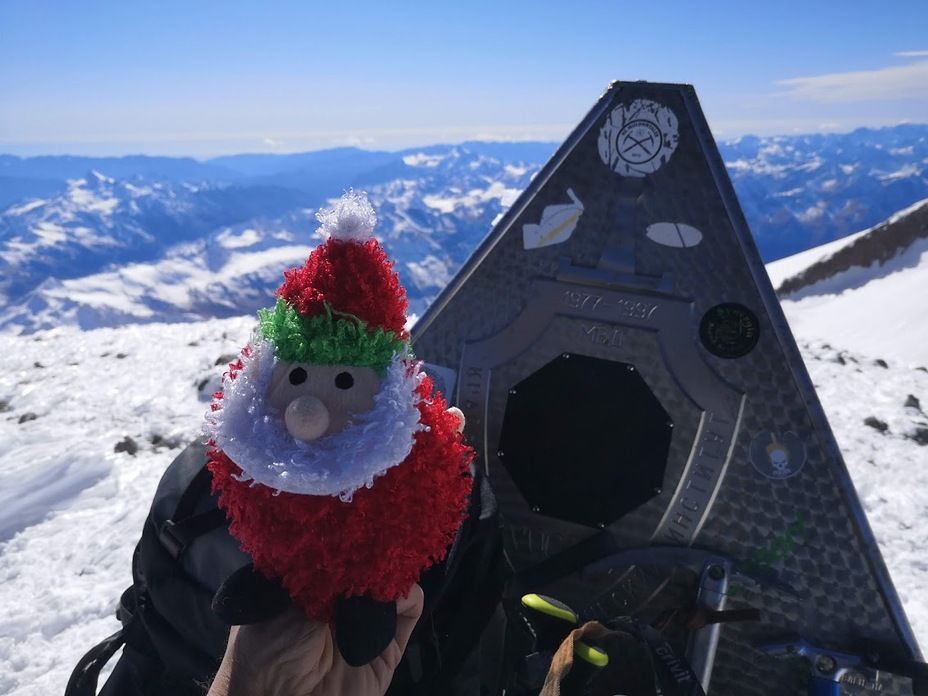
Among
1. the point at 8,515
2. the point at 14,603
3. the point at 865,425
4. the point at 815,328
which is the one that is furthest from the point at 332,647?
the point at 815,328

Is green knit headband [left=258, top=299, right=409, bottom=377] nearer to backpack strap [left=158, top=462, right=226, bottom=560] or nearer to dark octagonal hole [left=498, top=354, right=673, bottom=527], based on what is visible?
backpack strap [left=158, top=462, right=226, bottom=560]

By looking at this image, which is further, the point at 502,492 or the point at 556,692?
the point at 502,492

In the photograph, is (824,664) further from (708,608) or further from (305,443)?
(305,443)

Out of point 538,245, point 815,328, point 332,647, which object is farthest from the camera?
point 815,328

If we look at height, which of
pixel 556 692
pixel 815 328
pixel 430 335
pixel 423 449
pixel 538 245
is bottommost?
pixel 815 328

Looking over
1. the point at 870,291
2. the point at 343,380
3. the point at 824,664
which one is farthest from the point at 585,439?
the point at 870,291

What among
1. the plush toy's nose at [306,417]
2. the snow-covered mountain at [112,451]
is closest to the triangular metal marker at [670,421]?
the plush toy's nose at [306,417]

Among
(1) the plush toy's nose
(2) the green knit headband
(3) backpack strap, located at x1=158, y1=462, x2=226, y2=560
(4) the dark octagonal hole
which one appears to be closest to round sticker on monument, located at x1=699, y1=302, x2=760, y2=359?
(4) the dark octagonal hole

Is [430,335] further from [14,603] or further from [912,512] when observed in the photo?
[912,512]
